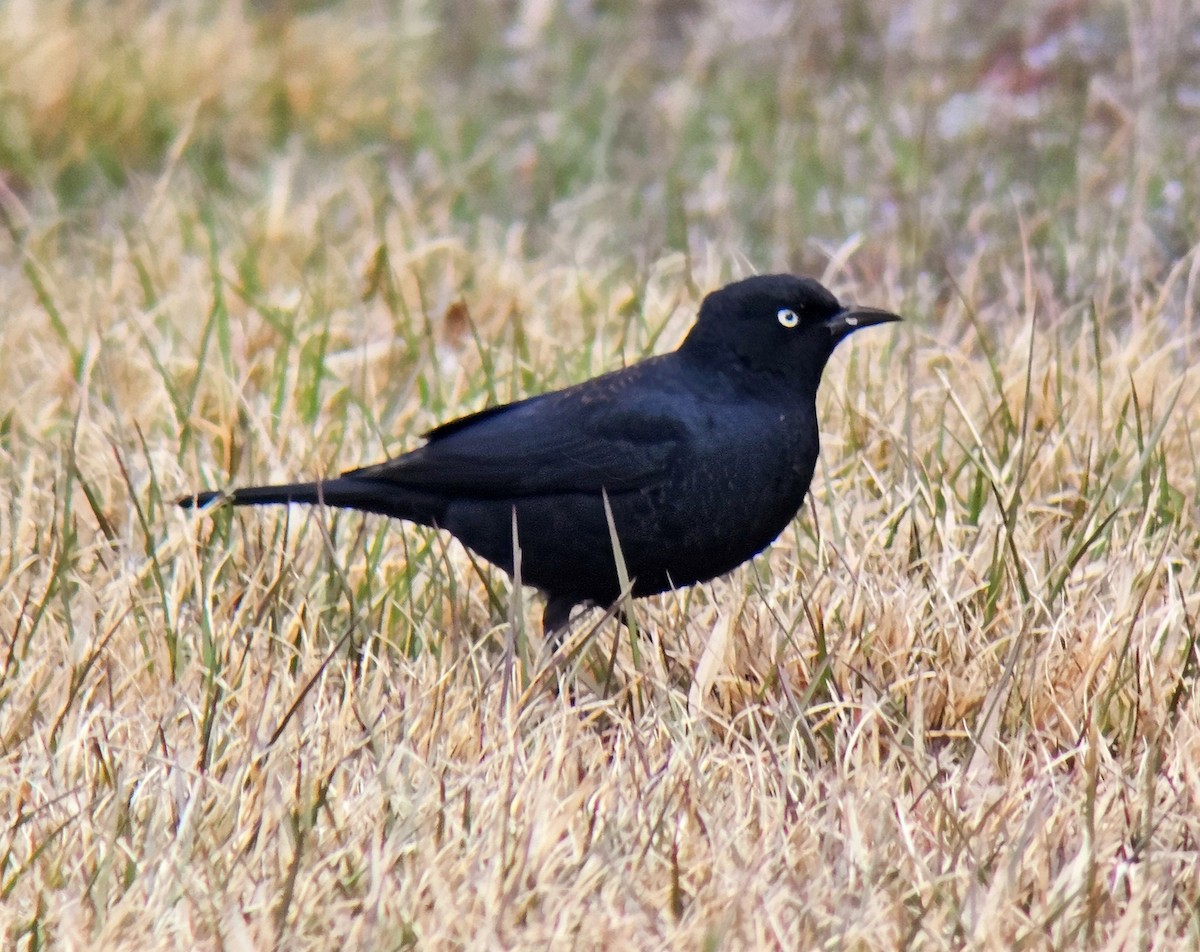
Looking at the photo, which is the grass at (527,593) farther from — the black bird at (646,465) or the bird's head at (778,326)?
the bird's head at (778,326)

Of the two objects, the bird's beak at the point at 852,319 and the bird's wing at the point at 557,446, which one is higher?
the bird's beak at the point at 852,319

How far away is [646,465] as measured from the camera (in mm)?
3518

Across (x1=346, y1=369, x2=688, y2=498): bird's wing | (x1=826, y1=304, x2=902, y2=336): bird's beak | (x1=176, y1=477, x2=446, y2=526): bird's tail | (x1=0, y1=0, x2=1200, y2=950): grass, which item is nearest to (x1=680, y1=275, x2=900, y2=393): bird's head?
(x1=826, y1=304, x2=902, y2=336): bird's beak

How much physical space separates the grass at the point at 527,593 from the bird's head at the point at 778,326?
0.97ft

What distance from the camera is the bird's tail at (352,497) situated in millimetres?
3678

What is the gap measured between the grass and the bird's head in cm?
29

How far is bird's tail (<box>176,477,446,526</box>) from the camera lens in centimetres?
368

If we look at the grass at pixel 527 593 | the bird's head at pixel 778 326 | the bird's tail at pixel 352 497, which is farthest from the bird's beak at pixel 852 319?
the bird's tail at pixel 352 497

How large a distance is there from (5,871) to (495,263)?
3.17m

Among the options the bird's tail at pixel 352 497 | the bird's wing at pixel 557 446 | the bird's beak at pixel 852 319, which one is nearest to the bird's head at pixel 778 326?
the bird's beak at pixel 852 319

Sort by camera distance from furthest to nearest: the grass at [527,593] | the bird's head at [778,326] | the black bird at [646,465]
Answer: the bird's head at [778,326], the black bird at [646,465], the grass at [527,593]

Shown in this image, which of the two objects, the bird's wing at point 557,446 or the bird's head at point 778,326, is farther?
the bird's head at point 778,326

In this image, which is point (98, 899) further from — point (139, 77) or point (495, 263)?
point (139, 77)

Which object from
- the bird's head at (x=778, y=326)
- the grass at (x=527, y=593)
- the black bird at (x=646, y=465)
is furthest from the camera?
the bird's head at (x=778, y=326)
